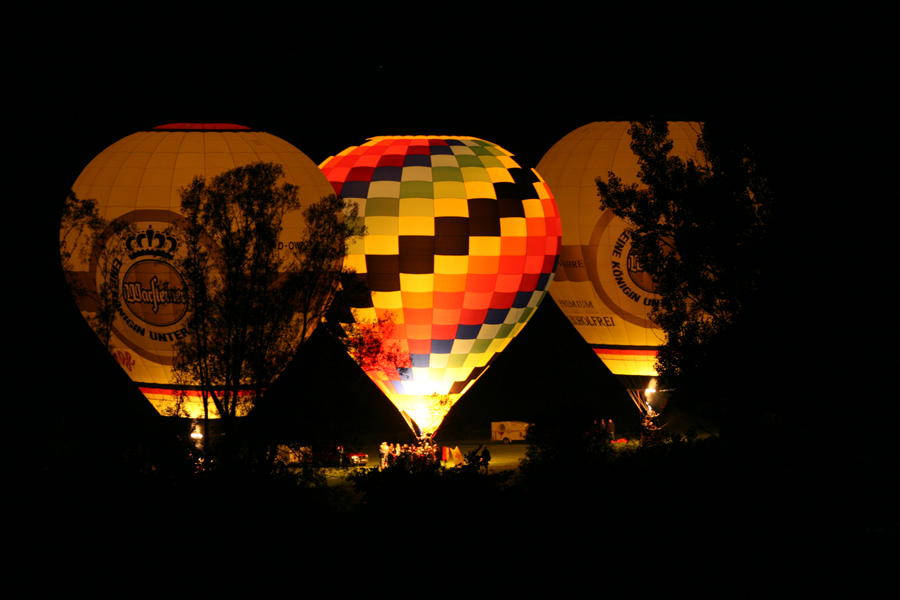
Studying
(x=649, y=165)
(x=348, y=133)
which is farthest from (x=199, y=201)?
(x=348, y=133)

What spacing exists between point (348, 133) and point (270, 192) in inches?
427

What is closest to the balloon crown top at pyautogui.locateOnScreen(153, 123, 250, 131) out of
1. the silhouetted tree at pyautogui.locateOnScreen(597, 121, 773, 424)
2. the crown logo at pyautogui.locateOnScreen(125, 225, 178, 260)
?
the crown logo at pyautogui.locateOnScreen(125, 225, 178, 260)

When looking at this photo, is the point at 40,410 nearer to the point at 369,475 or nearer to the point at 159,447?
the point at 159,447

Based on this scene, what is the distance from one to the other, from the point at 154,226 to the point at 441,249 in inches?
162

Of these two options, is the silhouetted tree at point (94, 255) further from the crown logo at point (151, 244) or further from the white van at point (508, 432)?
the white van at point (508, 432)

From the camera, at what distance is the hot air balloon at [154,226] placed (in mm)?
17531

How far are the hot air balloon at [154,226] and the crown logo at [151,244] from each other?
12 millimetres

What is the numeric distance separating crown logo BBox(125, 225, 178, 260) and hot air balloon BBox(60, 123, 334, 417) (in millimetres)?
12

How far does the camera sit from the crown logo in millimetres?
17406

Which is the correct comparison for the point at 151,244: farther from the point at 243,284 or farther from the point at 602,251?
the point at 602,251

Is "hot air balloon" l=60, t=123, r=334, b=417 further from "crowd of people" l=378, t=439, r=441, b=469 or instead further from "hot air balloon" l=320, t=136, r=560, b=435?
"crowd of people" l=378, t=439, r=441, b=469

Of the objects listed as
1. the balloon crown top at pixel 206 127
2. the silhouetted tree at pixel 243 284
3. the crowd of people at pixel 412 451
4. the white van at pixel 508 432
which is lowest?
the crowd of people at pixel 412 451

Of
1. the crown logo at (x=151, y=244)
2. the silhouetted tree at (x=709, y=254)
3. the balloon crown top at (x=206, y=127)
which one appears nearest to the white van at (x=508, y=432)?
the silhouetted tree at (x=709, y=254)

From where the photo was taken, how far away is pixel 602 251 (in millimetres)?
21766
